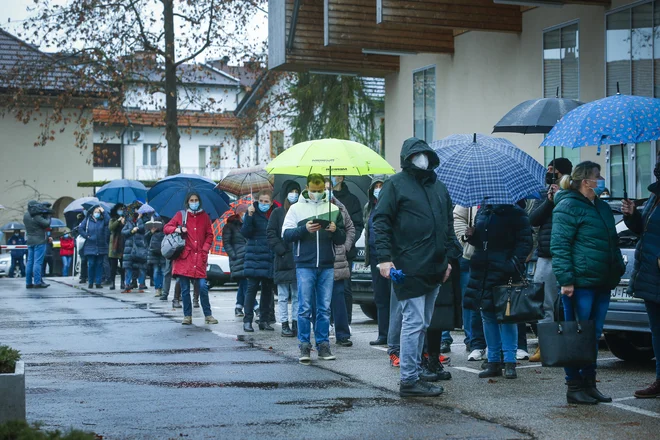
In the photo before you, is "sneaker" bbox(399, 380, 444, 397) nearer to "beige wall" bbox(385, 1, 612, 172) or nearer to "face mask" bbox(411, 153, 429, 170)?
"face mask" bbox(411, 153, 429, 170)

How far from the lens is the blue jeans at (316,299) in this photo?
11227mm

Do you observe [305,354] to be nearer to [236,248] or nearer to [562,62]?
[236,248]

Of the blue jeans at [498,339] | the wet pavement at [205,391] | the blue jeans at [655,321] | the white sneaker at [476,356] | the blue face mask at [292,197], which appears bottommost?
the wet pavement at [205,391]

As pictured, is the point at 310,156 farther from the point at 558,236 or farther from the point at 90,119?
the point at 90,119

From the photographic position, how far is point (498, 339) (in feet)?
32.8

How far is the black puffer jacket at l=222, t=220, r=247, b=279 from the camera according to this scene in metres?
15.7

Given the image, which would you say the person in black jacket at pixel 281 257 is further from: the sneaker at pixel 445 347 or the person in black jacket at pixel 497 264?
the person in black jacket at pixel 497 264

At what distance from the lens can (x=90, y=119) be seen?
125 ft

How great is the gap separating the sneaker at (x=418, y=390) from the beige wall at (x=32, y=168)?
38091 mm

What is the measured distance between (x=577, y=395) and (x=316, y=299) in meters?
3.77

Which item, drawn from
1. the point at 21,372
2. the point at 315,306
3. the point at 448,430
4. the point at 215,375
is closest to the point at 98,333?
the point at 315,306

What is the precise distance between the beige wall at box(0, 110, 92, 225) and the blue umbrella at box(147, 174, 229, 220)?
93.6 feet

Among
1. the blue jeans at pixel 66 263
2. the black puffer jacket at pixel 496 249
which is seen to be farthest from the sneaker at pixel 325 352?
the blue jeans at pixel 66 263

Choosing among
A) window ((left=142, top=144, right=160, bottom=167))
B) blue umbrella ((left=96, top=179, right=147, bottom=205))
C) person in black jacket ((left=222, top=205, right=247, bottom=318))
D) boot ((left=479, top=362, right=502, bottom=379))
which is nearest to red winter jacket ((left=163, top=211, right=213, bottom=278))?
person in black jacket ((left=222, top=205, right=247, bottom=318))
